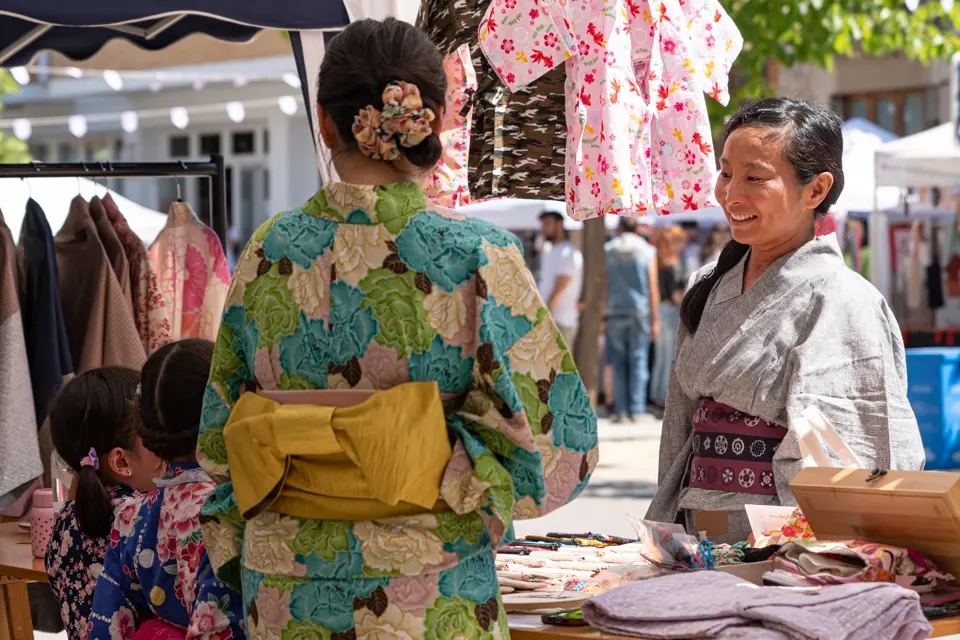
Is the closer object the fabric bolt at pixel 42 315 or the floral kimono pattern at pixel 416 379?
the floral kimono pattern at pixel 416 379

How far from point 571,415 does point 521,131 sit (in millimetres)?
1703

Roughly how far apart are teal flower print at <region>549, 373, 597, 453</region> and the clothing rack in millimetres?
2446

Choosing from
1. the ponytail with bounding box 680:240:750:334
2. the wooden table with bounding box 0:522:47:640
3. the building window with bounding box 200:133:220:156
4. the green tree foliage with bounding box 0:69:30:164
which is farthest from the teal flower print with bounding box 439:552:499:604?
the building window with bounding box 200:133:220:156

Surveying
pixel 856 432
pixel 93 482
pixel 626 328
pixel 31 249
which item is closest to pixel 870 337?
pixel 856 432

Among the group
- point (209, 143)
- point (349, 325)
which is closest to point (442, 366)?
point (349, 325)

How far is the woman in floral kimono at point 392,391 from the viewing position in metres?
2.00

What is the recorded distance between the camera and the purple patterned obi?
2.74 meters

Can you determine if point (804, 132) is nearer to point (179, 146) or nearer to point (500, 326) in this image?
point (500, 326)

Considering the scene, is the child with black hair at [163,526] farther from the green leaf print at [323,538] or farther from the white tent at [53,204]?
the white tent at [53,204]

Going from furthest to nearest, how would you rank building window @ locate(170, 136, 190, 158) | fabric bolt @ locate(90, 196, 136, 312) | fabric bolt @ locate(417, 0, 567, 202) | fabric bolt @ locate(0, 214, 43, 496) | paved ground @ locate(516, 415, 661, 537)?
building window @ locate(170, 136, 190, 158)
paved ground @ locate(516, 415, 661, 537)
fabric bolt @ locate(90, 196, 136, 312)
fabric bolt @ locate(0, 214, 43, 496)
fabric bolt @ locate(417, 0, 567, 202)

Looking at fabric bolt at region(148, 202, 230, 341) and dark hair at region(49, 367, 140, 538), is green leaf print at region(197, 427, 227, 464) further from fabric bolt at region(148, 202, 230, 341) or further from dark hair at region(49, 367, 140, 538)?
fabric bolt at region(148, 202, 230, 341)

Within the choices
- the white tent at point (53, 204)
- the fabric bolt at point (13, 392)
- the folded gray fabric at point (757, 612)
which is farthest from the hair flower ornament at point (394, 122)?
the white tent at point (53, 204)

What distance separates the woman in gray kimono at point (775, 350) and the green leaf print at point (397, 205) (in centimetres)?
96

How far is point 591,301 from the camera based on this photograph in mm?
10938
